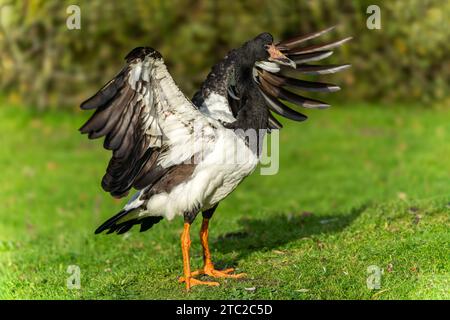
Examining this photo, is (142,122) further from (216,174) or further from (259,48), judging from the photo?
(259,48)

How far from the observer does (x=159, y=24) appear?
18.4 meters

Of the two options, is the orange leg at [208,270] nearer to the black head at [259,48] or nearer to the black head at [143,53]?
the black head at [259,48]

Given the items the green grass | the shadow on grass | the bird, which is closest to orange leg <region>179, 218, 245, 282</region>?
the bird

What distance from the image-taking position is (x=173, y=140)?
23.9 feet

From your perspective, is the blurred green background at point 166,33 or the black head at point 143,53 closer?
the black head at point 143,53

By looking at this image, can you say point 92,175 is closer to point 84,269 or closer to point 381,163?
point 381,163

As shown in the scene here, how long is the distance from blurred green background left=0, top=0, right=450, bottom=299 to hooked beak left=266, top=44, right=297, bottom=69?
1874 mm

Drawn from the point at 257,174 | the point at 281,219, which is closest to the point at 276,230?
the point at 281,219

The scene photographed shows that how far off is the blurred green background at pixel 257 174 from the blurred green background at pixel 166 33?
3cm

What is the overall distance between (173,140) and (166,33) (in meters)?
11.8

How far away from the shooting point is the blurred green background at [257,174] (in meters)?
7.63

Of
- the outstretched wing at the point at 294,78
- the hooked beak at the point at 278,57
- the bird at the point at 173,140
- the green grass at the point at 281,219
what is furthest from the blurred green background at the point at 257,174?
the hooked beak at the point at 278,57

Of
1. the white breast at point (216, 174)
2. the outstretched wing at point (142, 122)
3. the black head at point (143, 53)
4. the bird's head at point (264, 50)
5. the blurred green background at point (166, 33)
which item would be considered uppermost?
the blurred green background at point (166, 33)
